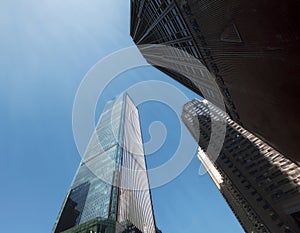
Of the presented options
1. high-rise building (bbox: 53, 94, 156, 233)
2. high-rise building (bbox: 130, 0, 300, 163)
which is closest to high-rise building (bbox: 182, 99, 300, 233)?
high-rise building (bbox: 53, 94, 156, 233)

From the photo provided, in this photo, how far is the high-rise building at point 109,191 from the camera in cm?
5215

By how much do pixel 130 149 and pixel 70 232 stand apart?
5107cm

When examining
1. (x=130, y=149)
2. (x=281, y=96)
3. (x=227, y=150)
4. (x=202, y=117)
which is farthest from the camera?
(x=130, y=149)

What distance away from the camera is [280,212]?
40531 mm

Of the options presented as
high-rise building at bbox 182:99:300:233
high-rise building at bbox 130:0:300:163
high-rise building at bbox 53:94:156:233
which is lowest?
high-rise building at bbox 182:99:300:233

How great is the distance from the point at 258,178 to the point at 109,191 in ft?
130

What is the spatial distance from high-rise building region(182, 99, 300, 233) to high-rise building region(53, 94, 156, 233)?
25.6 metres

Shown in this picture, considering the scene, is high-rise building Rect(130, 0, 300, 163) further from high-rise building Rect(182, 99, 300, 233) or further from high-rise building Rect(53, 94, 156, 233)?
high-rise building Rect(53, 94, 156, 233)

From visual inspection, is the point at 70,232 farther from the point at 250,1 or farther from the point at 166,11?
the point at 250,1

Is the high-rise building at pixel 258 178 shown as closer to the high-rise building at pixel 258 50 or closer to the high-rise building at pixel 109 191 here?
the high-rise building at pixel 109 191

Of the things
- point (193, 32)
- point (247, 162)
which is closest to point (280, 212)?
point (247, 162)

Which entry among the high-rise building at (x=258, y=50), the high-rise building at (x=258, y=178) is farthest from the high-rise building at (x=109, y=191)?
the high-rise building at (x=258, y=50)

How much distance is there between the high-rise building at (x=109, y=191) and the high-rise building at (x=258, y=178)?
25643mm

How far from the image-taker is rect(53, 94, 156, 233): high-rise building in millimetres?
52147
